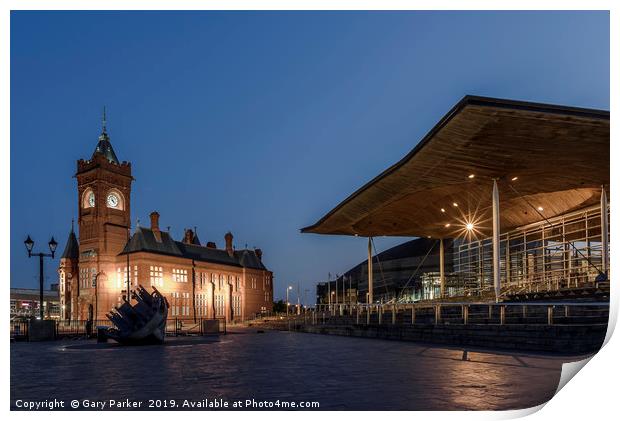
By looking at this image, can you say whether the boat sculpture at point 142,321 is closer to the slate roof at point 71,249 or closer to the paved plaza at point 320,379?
the paved plaza at point 320,379

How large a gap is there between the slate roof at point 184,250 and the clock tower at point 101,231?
83.6 inches

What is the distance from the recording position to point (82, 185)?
77812 mm

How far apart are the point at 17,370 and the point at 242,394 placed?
8868mm

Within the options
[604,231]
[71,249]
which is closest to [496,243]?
[604,231]

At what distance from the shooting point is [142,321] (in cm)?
2816

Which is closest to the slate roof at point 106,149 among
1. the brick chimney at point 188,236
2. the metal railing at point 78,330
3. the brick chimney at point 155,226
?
the brick chimney at point 155,226

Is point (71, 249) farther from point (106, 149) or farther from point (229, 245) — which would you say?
point (229, 245)

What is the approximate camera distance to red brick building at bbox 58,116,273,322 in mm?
77500

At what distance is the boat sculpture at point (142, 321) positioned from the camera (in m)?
27.8

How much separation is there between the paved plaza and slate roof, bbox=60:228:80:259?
75.2 meters

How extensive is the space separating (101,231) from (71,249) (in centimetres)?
1250

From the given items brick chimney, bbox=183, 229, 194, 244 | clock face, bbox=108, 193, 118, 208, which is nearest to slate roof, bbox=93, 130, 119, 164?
clock face, bbox=108, 193, 118, 208
